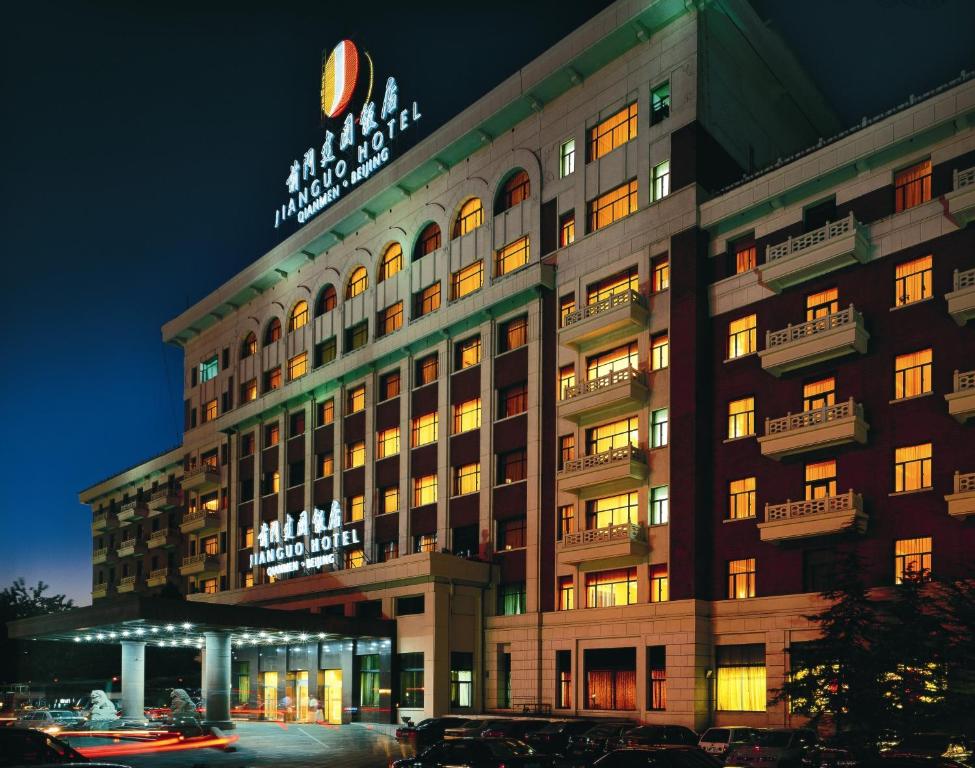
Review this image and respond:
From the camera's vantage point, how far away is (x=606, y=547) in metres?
51.9

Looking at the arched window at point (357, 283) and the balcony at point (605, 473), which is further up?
the arched window at point (357, 283)

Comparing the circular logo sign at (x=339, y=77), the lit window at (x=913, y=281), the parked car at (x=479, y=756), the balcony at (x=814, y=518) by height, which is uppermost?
the circular logo sign at (x=339, y=77)

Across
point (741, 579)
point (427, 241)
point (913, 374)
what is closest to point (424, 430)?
point (427, 241)

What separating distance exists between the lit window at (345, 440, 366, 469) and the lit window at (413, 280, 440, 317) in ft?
32.9

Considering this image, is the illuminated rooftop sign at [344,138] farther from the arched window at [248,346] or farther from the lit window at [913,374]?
the lit window at [913,374]

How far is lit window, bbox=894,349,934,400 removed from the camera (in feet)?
144

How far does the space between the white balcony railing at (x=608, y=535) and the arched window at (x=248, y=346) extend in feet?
137

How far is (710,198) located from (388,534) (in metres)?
29.4

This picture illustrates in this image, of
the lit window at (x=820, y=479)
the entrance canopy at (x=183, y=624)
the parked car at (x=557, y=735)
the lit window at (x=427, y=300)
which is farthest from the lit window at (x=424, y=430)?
the parked car at (x=557, y=735)

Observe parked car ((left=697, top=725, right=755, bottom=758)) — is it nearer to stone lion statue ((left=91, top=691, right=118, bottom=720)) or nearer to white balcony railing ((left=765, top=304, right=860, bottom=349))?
white balcony railing ((left=765, top=304, right=860, bottom=349))

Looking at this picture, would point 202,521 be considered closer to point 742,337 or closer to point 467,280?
point 467,280

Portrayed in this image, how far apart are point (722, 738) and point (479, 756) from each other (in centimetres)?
1227

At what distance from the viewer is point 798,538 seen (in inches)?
1809

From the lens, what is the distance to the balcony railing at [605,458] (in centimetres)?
5212
